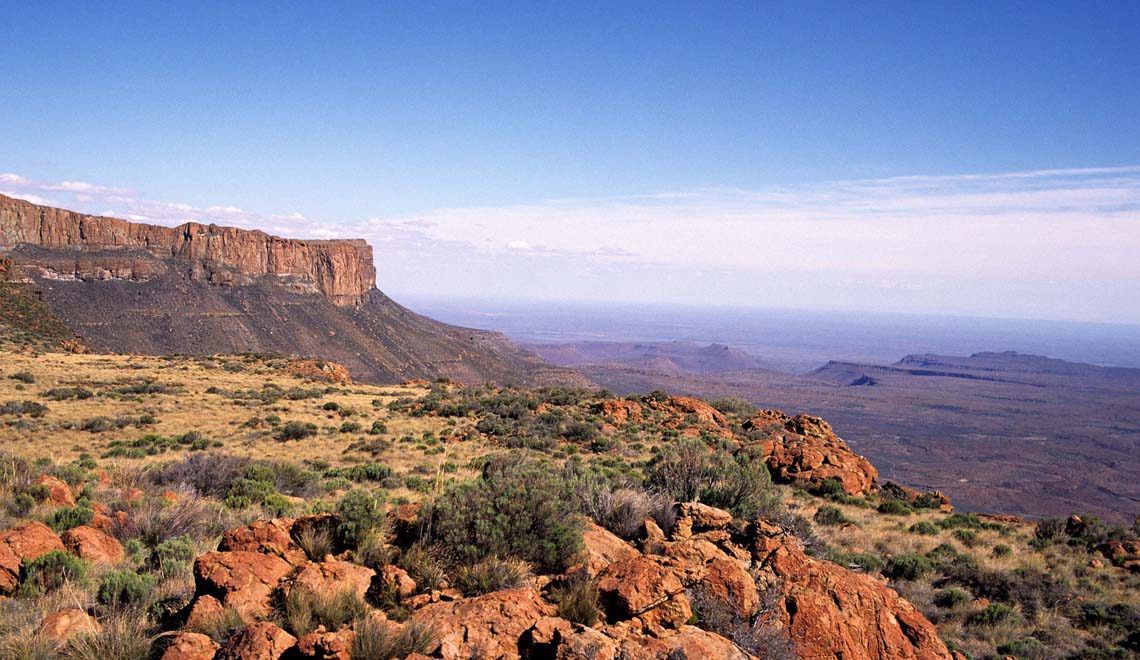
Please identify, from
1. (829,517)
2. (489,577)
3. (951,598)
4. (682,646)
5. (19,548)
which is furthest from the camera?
(829,517)

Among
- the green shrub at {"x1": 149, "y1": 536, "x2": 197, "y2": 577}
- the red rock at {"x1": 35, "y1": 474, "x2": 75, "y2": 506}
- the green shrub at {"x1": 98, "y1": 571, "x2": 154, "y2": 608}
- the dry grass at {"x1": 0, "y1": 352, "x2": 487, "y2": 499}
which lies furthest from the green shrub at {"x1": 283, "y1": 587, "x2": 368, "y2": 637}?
the dry grass at {"x1": 0, "y1": 352, "x2": 487, "y2": 499}

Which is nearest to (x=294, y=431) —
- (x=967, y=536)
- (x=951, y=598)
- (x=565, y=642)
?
(x=565, y=642)

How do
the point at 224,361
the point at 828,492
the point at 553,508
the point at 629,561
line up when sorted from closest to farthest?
the point at 629,561
the point at 553,508
the point at 828,492
the point at 224,361

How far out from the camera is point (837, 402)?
112 meters

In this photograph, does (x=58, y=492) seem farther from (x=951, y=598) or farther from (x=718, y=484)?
(x=951, y=598)

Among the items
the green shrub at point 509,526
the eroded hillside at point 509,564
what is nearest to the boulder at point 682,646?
the eroded hillside at point 509,564

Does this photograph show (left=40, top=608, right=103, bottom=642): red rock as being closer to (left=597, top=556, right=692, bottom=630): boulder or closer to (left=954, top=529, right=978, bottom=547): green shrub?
(left=597, top=556, right=692, bottom=630): boulder

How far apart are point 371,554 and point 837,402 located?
12095cm

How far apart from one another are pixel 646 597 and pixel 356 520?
2737 millimetres

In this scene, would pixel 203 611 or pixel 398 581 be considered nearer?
pixel 203 611

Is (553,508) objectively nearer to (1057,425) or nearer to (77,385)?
(77,385)

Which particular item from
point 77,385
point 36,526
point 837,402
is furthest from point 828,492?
point 837,402

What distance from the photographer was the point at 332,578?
4.32 m

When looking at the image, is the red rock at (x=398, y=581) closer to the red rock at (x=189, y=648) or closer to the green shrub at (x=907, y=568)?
the red rock at (x=189, y=648)
